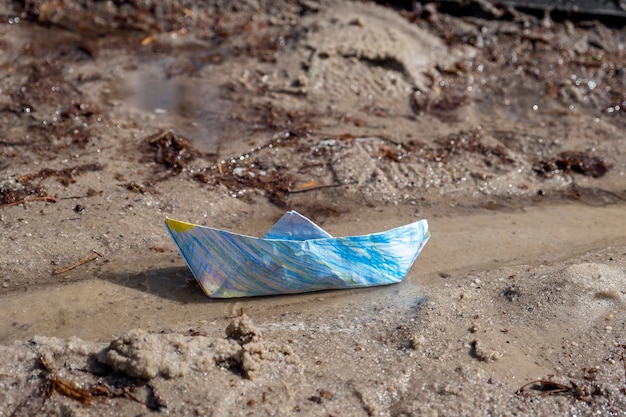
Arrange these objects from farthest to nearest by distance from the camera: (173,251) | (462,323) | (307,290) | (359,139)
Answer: (359,139), (173,251), (307,290), (462,323)

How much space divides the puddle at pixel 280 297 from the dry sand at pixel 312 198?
0.05 ft

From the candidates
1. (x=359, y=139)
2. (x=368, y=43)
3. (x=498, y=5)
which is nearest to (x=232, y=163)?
(x=359, y=139)

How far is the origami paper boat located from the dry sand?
102mm

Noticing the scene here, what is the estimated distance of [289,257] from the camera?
3510 mm

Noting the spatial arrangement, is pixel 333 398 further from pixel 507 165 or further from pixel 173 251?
pixel 507 165

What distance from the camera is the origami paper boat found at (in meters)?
3.50

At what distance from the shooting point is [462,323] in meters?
3.39

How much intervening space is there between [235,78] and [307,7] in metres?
1.30

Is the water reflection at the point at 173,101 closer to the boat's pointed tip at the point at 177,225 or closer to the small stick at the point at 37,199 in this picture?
the small stick at the point at 37,199

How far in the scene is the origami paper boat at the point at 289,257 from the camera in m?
3.50

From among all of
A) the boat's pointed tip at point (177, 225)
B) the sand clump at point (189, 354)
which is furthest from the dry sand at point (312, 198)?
the boat's pointed tip at point (177, 225)

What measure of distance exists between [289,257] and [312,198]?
1.05m

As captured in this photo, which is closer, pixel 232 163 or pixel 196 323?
pixel 196 323

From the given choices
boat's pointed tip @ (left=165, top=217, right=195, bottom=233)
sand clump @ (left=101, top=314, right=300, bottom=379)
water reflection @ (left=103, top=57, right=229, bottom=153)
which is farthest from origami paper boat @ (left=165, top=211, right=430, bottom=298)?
water reflection @ (left=103, top=57, right=229, bottom=153)
